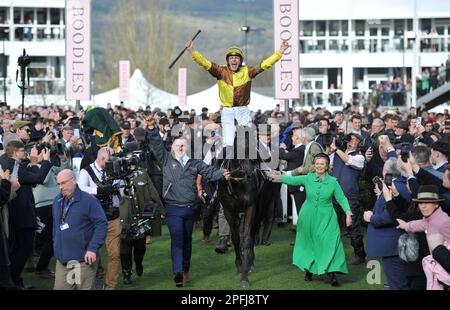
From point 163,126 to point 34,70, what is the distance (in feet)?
135

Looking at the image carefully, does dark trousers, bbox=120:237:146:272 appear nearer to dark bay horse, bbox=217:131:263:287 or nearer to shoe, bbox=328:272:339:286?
dark bay horse, bbox=217:131:263:287

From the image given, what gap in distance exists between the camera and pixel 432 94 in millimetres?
38031

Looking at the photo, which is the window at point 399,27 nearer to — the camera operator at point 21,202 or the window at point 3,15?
the window at point 3,15

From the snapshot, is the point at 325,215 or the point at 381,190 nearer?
the point at 381,190

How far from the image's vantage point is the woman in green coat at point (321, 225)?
11.2m

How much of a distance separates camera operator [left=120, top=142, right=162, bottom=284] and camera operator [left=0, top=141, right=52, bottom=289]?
108cm

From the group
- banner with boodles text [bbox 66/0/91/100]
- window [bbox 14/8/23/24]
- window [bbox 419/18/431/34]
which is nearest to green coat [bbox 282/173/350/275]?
banner with boodles text [bbox 66/0/91/100]

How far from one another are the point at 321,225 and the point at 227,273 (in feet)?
5.18

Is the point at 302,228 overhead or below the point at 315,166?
below

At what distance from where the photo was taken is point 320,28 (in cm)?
6216

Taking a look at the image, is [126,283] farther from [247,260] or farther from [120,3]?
[120,3]

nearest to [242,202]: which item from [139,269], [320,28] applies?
[139,269]

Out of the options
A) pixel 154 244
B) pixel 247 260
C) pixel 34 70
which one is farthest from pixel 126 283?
pixel 34 70

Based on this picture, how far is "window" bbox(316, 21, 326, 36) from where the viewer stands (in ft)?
203
